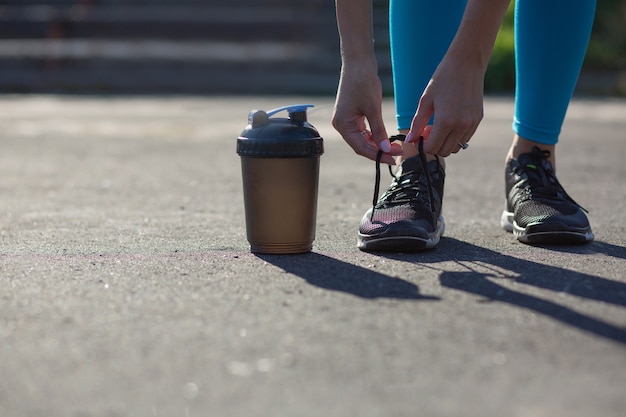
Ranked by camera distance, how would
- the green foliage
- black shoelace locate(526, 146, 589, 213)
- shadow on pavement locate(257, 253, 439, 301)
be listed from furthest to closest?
the green foliage < black shoelace locate(526, 146, 589, 213) < shadow on pavement locate(257, 253, 439, 301)

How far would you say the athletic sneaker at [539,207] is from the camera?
2482mm

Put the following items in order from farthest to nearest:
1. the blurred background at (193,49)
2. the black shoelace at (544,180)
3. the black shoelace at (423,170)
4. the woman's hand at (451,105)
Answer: the blurred background at (193,49) → the black shoelace at (544,180) → the black shoelace at (423,170) → the woman's hand at (451,105)

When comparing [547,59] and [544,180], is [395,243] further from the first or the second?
[547,59]

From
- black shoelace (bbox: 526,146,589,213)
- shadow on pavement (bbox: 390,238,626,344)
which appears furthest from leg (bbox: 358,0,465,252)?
black shoelace (bbox: 526,146,589,213)

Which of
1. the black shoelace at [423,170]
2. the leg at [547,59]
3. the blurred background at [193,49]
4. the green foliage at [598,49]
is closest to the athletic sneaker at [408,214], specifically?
the black shoelace at [423,170]

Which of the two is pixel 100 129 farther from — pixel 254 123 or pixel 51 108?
pixel 254 123

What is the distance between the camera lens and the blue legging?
2.62 m

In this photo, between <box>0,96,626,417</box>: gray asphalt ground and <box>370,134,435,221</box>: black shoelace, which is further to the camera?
<box>370,134,435,221</box>: black shoelace

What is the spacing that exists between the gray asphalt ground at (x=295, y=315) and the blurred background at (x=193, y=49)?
7.28 metres

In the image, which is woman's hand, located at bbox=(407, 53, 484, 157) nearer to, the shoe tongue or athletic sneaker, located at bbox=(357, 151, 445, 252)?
athletic sneaker, located at bbox=(357, 151, 445, 252)

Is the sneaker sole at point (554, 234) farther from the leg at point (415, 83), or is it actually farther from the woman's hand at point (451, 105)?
the woman's hand at point (451, 105)

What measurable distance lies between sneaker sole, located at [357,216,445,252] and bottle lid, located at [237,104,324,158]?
255mm

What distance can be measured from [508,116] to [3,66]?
21.7 ft

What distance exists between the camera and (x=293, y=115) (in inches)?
91.8
